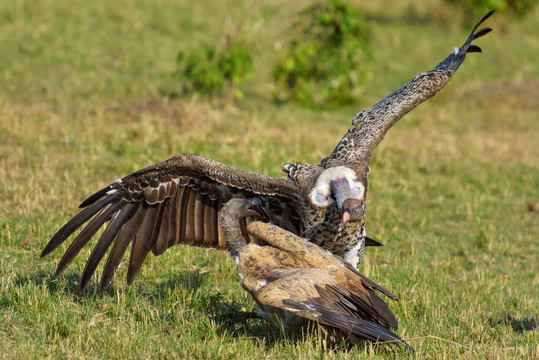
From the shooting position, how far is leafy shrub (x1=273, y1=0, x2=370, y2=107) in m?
14.0

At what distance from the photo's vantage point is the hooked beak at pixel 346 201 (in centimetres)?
478

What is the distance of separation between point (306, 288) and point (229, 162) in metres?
5.34

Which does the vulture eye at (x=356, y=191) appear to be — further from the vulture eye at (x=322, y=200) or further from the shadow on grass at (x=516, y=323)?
the shadow on grass at (x=516, y=323)

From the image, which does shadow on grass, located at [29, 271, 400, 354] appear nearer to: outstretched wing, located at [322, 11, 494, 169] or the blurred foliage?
outstretched wing, located at [322, 11, 494, 169]

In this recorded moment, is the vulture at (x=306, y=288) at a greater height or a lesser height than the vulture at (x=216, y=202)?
lesser

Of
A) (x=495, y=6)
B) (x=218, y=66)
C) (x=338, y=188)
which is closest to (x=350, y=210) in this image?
(x=338, y=188)

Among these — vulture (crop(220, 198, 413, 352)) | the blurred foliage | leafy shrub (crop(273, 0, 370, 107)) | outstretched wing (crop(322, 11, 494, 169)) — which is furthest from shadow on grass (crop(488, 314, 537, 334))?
the blurred foliage

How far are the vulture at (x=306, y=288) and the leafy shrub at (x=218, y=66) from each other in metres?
8.01

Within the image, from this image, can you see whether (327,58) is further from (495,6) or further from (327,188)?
(327,188)

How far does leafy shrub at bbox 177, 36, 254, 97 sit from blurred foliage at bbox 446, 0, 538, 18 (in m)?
8.68

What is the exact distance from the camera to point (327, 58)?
14148 millimetres

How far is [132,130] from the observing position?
1009 cm

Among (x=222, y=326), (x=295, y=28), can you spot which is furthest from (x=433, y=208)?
(x=295, y=28)

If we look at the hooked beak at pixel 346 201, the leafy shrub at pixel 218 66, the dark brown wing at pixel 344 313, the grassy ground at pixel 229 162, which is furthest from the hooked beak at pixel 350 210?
the leafy shrub at pixel 218 66
